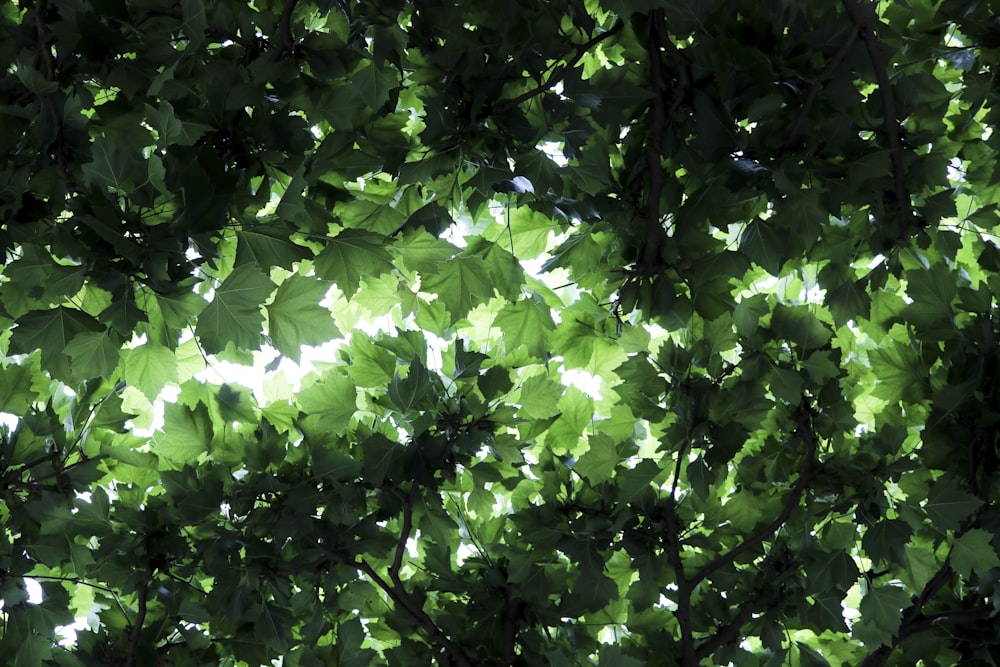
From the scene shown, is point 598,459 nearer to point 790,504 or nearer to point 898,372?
point 790,504

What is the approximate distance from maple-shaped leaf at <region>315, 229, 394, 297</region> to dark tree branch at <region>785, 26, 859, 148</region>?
87 cm

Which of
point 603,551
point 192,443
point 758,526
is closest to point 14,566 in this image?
point 192,443

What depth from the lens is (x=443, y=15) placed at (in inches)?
75.0

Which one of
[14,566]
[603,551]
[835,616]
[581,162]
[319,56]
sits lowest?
[835,616]

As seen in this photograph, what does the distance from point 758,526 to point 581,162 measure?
0.97 meters

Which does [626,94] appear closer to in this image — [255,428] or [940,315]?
[940,315]

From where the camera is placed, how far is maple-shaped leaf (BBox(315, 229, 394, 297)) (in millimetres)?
1862

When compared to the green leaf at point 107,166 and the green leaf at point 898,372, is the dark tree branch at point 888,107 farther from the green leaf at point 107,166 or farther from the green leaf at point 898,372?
the green leaf at point 107,166

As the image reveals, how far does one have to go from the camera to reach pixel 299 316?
1.74 meters

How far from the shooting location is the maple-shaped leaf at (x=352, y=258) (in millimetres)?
1862

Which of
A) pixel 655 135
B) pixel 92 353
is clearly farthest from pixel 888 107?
pixel 92 353

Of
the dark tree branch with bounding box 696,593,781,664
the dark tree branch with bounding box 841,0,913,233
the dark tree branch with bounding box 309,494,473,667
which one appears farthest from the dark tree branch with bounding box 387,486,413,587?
the dark tree branch with bounding box 841,0,913,233

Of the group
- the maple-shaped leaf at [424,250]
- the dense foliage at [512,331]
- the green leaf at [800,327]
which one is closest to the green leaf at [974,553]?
the dense foliage at [512,331]

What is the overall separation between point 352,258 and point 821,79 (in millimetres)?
1016
